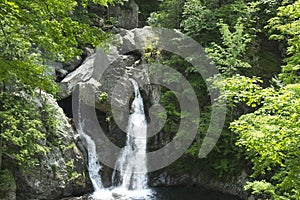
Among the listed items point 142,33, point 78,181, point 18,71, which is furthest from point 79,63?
point 18,71

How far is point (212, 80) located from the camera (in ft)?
43.1

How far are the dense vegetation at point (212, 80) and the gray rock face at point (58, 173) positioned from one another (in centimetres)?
63

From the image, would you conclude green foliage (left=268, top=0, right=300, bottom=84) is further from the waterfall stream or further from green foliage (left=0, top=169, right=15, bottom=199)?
green foliage (left=0, top=169, right=15, bottom=199)

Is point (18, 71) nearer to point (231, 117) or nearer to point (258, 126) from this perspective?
point (258, 126)

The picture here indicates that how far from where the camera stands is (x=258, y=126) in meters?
5.49

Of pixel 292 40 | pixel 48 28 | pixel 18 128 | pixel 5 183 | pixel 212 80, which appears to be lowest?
pixel 5 183

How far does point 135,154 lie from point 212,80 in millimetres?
5501

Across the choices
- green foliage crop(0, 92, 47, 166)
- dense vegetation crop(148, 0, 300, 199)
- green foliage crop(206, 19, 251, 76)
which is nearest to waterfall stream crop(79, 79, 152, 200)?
dense vegetation crop(148, 0, 300, 199)

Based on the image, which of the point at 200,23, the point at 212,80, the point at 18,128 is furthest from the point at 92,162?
the point at 200,23

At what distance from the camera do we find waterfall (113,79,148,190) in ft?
46.9

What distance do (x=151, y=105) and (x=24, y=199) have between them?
25.6 ft

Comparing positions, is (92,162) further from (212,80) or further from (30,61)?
(30,61)

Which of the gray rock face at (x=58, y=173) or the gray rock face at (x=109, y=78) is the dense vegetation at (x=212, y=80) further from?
the gray rock face at (x=109, y=78)

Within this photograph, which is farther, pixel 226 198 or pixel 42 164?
pixel 226 198
